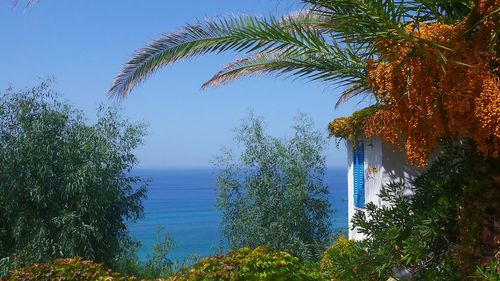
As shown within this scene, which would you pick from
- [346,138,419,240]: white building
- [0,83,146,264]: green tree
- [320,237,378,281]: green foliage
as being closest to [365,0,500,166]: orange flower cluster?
[320,237,378,281]: green foliage

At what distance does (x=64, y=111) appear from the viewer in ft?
47.9

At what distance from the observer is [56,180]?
1437 cm

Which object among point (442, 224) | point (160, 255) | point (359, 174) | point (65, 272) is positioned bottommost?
point (160, 255)

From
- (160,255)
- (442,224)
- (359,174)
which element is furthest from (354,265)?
(160,255)

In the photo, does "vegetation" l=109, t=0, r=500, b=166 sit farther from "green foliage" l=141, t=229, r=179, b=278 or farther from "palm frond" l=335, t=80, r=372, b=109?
"green foliage" l=141, t=229, r=179, b=278

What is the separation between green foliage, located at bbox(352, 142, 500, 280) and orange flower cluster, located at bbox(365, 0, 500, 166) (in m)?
0.40

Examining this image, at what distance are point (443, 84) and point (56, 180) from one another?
1010 cm

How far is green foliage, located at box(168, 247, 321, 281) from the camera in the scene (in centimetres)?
667

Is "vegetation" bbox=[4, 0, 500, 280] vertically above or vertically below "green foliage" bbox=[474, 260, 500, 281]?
above

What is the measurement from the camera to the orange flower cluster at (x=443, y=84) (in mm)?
6219

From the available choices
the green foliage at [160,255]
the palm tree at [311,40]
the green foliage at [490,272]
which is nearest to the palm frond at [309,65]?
the palm tree at [311,40]

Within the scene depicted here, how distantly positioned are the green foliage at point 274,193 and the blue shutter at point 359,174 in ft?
13.7

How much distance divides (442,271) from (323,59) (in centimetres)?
329

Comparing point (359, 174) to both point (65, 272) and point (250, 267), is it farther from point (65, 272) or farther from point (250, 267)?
point (65, 272)
